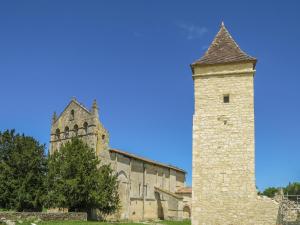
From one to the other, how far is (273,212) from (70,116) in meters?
24.6

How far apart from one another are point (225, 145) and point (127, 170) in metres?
19.8

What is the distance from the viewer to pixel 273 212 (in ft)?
61.6

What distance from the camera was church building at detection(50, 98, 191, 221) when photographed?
36.6 metres

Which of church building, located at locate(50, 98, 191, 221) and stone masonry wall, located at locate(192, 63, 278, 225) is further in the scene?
church building, located at locate(50, 98, 191, 221)

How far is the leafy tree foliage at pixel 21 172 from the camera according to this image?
29125 mm

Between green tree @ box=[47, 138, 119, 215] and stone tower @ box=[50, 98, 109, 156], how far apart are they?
19.0 feet

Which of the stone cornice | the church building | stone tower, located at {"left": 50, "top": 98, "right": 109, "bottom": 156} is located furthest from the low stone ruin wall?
the stone cornice

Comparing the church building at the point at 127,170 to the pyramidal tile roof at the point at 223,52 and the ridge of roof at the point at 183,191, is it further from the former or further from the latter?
the pyramidal tile roof at the point at 223,52

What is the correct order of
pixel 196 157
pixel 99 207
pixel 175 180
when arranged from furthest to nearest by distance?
1. pixel 175 180
2. pixel 99 207
3. pixel 196 157

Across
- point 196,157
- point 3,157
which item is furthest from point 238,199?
point 3,157

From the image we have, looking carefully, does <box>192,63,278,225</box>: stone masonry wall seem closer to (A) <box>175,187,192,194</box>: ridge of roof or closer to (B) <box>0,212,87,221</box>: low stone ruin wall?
(B) <box>0,212,87,221</box>: low stone ruin wall

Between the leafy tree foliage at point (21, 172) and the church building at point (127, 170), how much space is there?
6.62 metres

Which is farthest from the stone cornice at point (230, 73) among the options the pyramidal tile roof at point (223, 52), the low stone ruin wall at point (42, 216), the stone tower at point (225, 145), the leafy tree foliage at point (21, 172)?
the leafy tree foliage at point (21, 172)

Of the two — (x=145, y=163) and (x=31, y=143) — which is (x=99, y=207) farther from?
(x=145, y=163)
